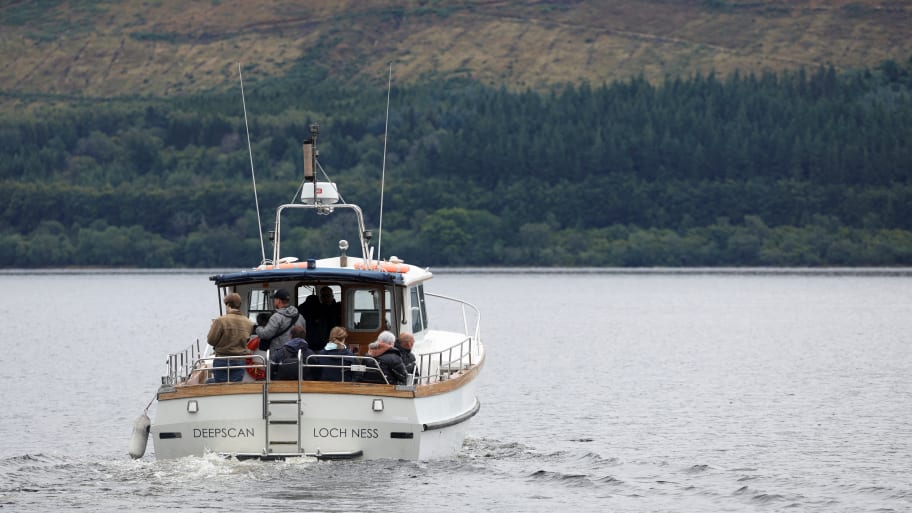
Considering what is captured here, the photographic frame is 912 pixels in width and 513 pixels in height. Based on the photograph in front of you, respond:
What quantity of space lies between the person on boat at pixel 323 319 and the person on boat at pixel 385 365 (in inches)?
67.2

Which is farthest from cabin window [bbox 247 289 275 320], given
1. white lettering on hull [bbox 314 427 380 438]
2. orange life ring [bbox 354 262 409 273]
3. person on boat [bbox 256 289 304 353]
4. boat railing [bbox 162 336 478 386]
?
white lettering on hull [bbox 314 427 380 438]

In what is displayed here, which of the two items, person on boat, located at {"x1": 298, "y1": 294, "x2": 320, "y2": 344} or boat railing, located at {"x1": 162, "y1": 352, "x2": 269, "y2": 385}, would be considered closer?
boat railing, located at {"x1": 162, "y1": 352, "x2": 269, "y2": 385}

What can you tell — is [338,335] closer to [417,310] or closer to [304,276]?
[304,276]

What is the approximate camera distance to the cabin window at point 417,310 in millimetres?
25984

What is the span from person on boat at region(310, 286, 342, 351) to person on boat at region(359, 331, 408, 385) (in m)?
1.71

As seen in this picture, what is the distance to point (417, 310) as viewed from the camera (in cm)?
2633


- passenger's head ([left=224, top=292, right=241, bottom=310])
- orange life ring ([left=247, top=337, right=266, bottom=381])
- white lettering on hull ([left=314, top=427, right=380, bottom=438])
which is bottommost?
white lettering on hull ([left=314, top=427, right=380, bottom=438])

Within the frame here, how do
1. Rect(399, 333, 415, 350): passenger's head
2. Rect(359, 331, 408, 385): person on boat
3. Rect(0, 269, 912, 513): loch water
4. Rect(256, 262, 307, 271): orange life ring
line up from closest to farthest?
Rect(0, 269, 912, 513): loch water < Rect(359, 331, 408, 385): person on boat < Rect(399, 333, 415, 350): passenger's head < Rect(256, 262, 307, 271): orange life ring

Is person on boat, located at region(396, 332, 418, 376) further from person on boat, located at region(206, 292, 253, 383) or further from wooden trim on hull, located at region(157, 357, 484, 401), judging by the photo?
person on boat, located at region(206, 292, 253, 383)

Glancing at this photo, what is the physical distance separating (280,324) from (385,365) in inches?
66.2

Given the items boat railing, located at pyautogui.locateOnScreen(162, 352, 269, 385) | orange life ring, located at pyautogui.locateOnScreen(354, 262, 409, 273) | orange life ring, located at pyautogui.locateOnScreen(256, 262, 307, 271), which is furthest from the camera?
orange life ring, located at pyautogui.locateOnScreen(354, 262, 409, 273)

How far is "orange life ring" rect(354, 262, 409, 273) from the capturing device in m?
24.9

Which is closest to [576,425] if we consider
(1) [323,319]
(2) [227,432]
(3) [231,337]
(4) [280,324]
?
(1) [323,319]

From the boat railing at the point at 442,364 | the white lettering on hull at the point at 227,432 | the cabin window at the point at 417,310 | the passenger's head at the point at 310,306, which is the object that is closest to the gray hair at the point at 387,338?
the boat railing at the point at 442,364
